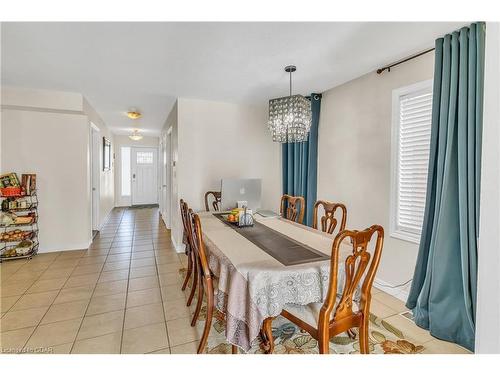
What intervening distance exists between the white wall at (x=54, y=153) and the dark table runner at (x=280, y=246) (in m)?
2.90

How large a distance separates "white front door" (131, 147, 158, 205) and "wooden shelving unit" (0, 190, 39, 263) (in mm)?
4781

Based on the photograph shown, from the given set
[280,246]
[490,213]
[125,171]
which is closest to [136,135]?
[125,171]

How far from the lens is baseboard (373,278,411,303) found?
2537 mm

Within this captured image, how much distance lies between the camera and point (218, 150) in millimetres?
4094

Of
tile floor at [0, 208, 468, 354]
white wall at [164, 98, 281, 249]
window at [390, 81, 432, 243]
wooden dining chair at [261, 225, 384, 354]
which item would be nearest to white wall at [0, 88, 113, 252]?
tile floor at [0, 208, 468, 354]

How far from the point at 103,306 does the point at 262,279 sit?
1821 mm

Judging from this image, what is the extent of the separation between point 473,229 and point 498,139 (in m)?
1.17

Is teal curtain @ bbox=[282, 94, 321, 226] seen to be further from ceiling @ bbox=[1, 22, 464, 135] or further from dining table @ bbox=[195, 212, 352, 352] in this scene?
dining table @ bbox=[195, 212, 352, 352]

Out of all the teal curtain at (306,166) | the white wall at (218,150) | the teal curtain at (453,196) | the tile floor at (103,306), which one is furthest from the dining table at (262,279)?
the white wall at (218,150)

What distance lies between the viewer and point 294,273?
1477mm

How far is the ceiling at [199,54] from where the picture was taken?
1994 millimetres

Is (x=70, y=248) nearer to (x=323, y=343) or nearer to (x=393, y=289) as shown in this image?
(x=323, y=343)
